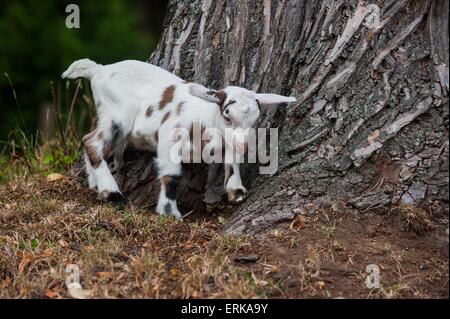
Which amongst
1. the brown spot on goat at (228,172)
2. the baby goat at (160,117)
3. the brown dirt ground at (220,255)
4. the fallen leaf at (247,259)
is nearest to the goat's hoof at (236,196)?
the baby goat at (160,117)

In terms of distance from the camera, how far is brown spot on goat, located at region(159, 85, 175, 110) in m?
6.48

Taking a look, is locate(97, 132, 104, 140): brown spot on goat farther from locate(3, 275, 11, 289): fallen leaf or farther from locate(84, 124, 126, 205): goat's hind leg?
locate(3, 275, 11, 289): fallen leaf

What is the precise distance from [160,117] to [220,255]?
1.37 metres

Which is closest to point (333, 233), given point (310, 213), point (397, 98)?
point (310, 213)

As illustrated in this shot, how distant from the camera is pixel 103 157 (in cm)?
673

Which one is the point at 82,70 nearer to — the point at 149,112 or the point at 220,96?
the point at 149,112

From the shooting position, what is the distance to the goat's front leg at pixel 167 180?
6.40 meters

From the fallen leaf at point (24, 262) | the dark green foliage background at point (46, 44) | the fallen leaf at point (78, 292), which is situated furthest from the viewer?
the dark green foliage background at point (46, 44)

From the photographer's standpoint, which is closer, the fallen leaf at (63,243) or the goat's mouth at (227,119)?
the fallen leaf at (63,243)

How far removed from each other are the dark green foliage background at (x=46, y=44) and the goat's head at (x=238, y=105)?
7.85m

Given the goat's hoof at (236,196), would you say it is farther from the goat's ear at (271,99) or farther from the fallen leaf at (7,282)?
the fallen leaf at (7,282)

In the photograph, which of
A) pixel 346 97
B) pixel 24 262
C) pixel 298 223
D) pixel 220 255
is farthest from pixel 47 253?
pixel 346 97
